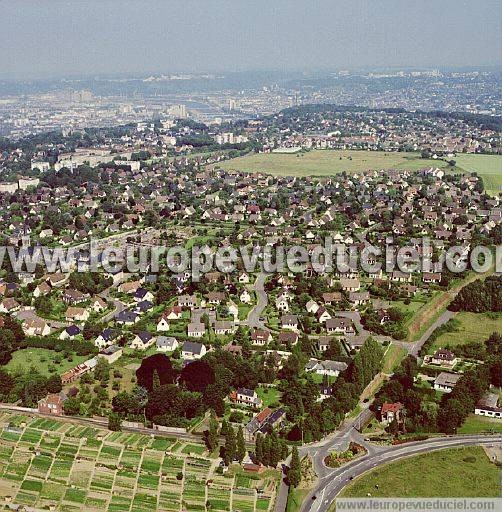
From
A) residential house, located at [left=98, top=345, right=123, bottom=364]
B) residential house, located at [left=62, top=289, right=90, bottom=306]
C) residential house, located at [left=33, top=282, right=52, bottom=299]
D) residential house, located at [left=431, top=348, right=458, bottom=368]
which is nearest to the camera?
residential house, located at [left=431, top=348, right=458, bottom=368]

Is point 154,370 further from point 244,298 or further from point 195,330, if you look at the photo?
point 244,298

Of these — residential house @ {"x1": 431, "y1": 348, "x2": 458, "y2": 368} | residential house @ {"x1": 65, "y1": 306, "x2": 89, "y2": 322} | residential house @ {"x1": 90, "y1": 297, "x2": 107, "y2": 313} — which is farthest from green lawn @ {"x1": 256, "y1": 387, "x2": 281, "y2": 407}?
residential house @ {"x1": 90, "y1": 297, "x2": 107, "y2": 313}

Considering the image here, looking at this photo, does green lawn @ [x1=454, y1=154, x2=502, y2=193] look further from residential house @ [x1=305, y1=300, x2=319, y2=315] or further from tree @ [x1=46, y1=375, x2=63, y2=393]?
tree @ [x1=46, y1=375, x2=63, y2=393]

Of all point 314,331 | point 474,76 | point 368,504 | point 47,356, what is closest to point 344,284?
point 314,331

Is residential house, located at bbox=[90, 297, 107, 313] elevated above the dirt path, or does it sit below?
above

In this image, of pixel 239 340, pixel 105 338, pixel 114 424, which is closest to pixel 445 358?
pixel 239 340

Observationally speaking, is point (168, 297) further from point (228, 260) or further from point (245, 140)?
point (245, 140)

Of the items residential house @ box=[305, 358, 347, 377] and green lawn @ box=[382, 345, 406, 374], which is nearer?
residential house @ box=[305, 358, 347, 377]
